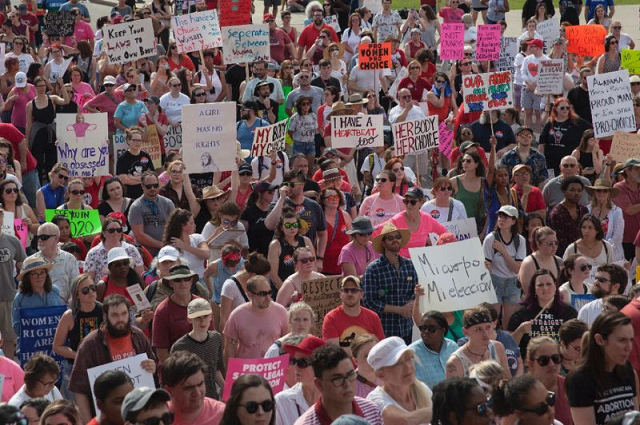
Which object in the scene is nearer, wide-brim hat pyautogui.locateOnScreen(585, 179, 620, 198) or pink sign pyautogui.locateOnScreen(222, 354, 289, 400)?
pink sign pyautogui.locateOnScreen(222, 354, 289, 400)

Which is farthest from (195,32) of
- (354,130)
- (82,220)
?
(82,220)

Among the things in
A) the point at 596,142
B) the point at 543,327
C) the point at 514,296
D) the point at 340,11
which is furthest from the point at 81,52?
the point at 543,327

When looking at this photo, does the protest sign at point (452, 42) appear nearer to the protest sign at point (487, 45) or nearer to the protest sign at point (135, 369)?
the protest sign at point (487, 45)

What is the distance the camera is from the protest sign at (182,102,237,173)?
14867mm

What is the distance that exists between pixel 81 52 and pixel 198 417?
15107 millimetres

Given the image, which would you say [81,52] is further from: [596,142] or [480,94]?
[596,142]

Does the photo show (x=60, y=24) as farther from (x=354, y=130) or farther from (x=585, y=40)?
(x=354, y=130)

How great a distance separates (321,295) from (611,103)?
769 centimetres

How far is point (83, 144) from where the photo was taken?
15.7 meters

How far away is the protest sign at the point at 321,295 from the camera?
35.2ft

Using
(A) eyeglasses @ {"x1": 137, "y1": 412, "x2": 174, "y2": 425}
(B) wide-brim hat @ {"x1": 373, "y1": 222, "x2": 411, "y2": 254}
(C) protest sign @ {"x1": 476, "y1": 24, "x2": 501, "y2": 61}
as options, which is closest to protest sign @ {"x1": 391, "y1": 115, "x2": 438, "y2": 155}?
(B) wide-brim hat @ {"x1": 373, "y1": 222, "x2": 411, "y2": 254}

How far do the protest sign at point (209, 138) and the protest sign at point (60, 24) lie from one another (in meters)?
9.11

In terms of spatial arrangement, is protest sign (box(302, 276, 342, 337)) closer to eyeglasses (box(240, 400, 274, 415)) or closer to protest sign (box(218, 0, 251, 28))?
eyeglasses (box(240, 400, 274, 415))

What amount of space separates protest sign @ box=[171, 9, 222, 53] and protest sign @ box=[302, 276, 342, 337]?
10.5m
